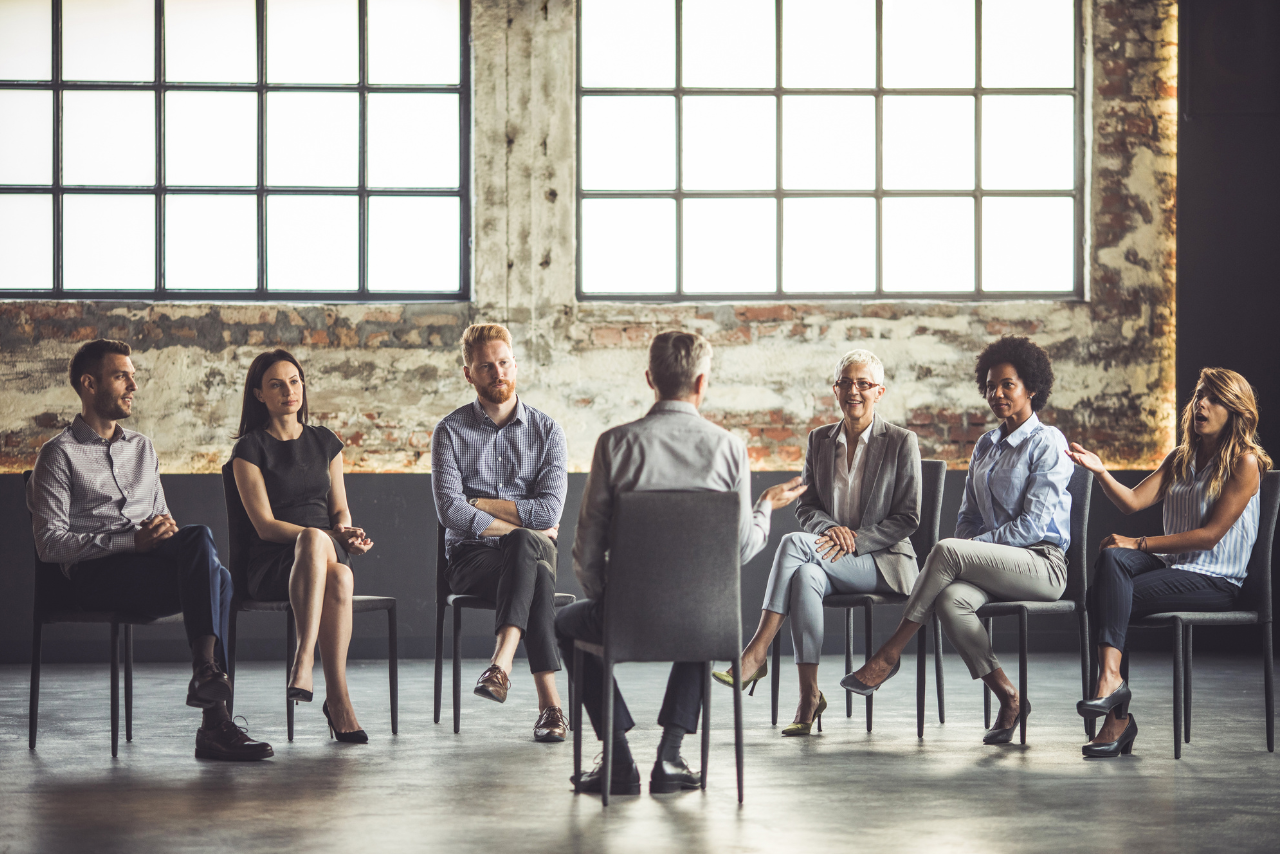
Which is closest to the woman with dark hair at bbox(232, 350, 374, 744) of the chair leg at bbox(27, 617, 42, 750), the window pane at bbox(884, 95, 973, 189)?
the chair leg at bbox(27, 617, 42, 750)

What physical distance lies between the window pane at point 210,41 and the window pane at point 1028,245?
369 cm

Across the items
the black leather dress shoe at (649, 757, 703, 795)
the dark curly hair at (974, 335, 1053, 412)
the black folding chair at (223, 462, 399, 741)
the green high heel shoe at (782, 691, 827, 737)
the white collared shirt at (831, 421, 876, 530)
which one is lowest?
the green high heel shoe at (782, 691, 827, 737)

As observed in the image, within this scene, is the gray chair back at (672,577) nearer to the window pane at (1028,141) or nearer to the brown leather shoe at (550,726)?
the brown leather shoe at (550,726)

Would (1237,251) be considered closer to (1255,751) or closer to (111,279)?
(1255,751)

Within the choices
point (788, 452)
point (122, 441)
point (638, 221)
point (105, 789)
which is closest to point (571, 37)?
point (638, 221)

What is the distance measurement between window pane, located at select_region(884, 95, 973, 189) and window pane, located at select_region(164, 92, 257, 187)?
10.2 feet

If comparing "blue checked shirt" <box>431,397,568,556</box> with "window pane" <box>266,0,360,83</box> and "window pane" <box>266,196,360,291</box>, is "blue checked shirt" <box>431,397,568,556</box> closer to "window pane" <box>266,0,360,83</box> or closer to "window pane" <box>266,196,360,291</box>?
"window pane" <box>266,196,360,291</box>

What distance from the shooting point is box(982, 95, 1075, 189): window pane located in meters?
6.38

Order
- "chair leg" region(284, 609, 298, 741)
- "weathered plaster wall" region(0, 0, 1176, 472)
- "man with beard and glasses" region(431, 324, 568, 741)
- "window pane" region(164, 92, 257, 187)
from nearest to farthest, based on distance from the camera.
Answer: "chair leg" region(284, 609, 298, 741) → "man with beard and glasses" region(431, 324, 568, 741) → "weathered plaster wall" region(0, 0, 1176, 472) → "window pane" region(164, 92, 257, 187)

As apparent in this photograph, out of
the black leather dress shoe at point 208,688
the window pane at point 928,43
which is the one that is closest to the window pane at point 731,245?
the window pane at point 928,43

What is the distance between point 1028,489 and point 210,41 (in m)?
4.43

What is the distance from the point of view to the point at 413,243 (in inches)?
248

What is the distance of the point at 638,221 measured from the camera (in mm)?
6344

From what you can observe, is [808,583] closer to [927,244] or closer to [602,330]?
[602,330]
